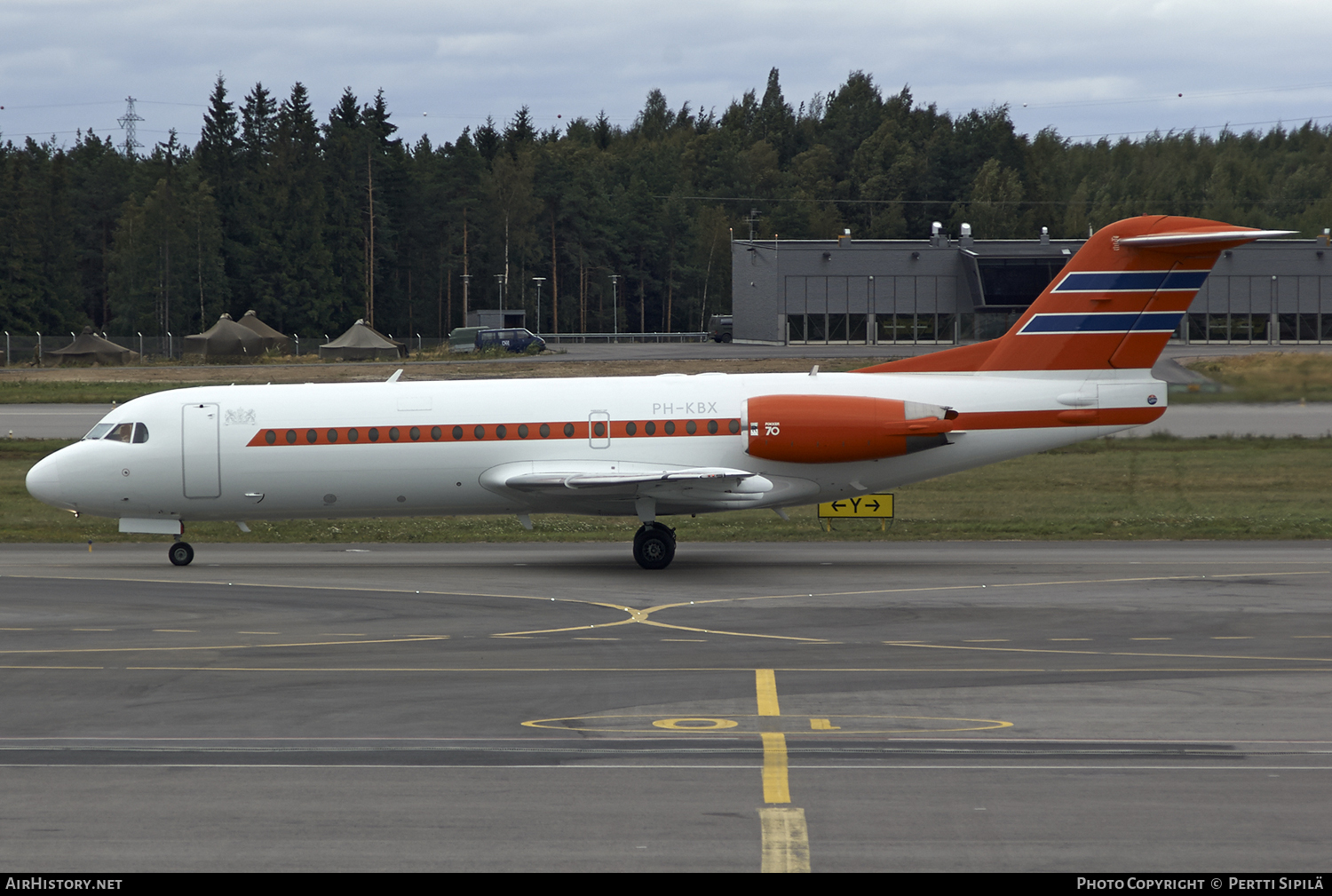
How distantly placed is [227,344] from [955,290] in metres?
52.5

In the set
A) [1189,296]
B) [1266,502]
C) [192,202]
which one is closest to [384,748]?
[1189,296]

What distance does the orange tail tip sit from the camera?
1021 inches

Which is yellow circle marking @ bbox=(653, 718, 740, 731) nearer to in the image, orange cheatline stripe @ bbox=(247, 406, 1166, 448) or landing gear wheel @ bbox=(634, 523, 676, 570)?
landing gear wheel @ bbox=(634, 523, 676, 570)

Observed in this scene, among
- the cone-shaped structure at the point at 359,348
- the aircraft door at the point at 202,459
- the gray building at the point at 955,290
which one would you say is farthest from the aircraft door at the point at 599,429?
the cone-shaped structure at the point at 359,348

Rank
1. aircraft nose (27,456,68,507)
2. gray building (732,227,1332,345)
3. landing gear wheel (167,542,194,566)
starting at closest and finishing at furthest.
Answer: aircraft nose (27,456,68,507) < landing gear wheel (167,542,194,566) < gray building (732,227,1332,345)

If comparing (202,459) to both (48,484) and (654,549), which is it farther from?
(654,549)

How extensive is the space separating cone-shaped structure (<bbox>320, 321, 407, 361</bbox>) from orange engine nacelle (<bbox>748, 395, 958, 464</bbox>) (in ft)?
233

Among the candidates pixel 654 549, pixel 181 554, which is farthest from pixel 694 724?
pixel 181 554

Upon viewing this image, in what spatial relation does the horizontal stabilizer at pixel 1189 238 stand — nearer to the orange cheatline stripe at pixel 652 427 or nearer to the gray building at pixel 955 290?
the orange cheatline stripe at pixel 652 427

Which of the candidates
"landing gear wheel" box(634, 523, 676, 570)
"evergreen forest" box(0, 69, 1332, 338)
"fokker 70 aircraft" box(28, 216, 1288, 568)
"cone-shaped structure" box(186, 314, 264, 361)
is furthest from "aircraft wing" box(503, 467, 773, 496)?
"evergreen forest" box(0, 69, 1332, 338)

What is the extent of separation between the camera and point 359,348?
93188 mm

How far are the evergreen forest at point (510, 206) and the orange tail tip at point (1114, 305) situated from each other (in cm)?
10342

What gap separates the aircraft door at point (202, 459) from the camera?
1042 inches
